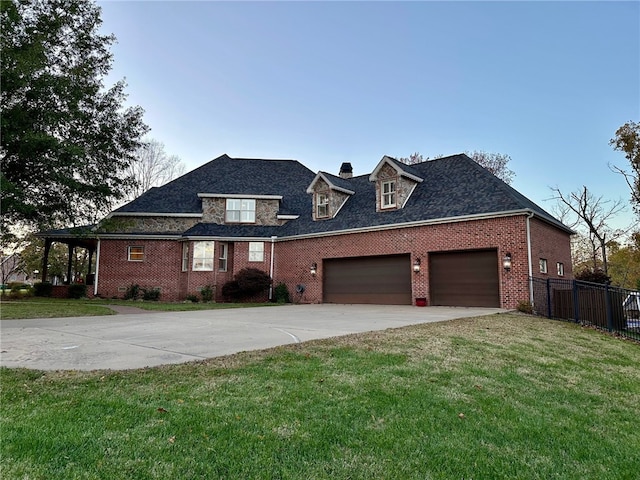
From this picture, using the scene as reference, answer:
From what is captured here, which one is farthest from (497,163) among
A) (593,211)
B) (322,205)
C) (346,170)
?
(322,205)

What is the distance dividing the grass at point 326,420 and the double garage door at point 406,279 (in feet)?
29.2

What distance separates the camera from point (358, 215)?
1814 centimetres

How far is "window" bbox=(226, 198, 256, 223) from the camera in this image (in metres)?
21.7

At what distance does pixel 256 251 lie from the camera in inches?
806

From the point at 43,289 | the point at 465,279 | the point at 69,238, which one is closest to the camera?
the point at 465,279

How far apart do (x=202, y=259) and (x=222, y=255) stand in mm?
1039

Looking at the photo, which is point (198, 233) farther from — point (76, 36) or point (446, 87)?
point (446, 87)

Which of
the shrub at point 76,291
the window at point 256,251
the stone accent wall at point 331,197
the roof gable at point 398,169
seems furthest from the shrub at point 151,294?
the roof gable at point 398,169

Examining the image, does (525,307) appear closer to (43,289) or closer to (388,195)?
(388,195)

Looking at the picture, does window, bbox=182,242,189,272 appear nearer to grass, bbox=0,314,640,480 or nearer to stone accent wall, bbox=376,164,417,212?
stone accent wall, bbox=376,164,417,212

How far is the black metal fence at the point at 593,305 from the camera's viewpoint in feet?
34.0

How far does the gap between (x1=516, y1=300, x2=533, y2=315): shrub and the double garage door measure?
95 centimetres

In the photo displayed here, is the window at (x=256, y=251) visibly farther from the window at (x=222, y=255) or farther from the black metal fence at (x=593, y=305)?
the black metal fence at (x=593, y=305)

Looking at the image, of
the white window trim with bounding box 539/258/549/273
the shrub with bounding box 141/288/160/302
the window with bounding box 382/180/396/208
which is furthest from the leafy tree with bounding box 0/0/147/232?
Result: the white window trim with bounding box 539/258/549/273
